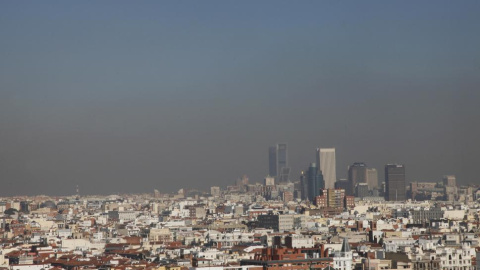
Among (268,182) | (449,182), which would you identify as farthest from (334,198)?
(268,182)

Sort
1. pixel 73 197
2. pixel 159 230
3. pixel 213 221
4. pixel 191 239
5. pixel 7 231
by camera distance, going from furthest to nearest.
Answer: pixel 73 197 < pixel 213 221 < pixel 7 231 < pixel 159 230 < pixel 191 239

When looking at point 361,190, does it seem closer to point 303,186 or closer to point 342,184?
point 342,184

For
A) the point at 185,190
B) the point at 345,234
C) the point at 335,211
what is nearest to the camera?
the point at 345,234

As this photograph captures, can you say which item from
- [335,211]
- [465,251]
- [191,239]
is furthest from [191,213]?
[465,251]

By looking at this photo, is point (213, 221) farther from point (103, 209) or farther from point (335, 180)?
point (335, 180)

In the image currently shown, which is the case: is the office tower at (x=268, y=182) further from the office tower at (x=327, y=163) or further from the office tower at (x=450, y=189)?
the office tower at (x=450, y=189)

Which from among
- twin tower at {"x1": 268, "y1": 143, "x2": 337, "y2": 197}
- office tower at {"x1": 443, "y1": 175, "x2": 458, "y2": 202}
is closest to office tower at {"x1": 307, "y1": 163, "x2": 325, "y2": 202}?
twin tower at {"x1": 268, "y1": 143, "x2": 337, "y2": 197}
